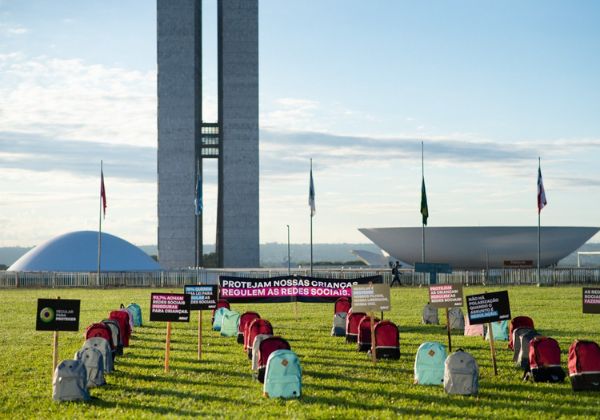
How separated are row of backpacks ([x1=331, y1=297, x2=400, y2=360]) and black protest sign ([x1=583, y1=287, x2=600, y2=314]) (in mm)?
4065

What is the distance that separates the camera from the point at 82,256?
7731 centimetres

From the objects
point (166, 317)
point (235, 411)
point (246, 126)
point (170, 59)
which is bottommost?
point (235, 411)

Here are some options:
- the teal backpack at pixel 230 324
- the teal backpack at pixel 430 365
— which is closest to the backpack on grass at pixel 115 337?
the teal backpack at pixel 230 324

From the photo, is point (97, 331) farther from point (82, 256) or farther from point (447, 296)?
point (82, 256)

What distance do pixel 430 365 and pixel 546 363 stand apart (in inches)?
88.2

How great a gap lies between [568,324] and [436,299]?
1112cm

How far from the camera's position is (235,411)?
46.3 feet

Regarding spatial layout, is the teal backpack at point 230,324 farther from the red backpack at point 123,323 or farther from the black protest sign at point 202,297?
the black protest sign at point 202,297

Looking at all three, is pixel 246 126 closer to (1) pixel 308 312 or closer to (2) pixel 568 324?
(1) pixel 308 312

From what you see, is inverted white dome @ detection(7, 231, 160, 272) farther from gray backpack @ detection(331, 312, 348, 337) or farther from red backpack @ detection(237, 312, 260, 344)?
red backpack @ detection(237, 312, 260, 344)

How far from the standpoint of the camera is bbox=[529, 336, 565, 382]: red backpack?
Result: 677 inches

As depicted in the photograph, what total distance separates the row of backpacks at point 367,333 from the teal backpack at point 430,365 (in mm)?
3466

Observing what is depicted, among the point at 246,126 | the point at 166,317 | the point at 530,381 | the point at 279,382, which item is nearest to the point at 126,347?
the point at 166,317

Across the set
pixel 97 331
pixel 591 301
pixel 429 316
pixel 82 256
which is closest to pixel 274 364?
pixel 97 331
